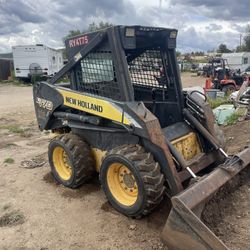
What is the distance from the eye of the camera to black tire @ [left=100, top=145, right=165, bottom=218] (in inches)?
154

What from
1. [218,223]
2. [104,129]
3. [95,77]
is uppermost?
[95,77]

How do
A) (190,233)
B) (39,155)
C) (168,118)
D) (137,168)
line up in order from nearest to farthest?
(190,233) < (137,168) < (168,118) < (39,155)

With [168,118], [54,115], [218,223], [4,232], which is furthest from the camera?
[54,115]

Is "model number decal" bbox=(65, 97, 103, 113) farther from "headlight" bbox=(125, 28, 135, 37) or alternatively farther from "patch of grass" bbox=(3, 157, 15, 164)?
"patch of grass" bbox=(3, 157, 15, 164)

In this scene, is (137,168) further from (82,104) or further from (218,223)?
(82,104)

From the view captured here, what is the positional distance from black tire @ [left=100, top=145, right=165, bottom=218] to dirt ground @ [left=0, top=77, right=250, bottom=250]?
0.26 metres

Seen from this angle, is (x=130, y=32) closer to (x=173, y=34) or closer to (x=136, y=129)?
(x=173, y=34)

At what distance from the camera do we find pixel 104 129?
477cm

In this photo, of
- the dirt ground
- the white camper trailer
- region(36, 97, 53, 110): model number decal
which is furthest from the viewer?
the white camper trailer

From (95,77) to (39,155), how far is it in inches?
113

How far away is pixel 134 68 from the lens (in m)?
5.33

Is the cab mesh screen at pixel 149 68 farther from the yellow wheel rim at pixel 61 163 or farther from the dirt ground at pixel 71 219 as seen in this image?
the dirt ground at pixel 71 219

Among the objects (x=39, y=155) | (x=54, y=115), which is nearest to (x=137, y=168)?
(x=54, y=115)

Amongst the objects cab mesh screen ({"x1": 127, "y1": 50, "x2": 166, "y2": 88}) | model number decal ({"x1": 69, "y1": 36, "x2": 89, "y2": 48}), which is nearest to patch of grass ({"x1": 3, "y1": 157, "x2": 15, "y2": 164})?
model number decal ({"x1": 69, "y1": 36, "x2": 89, "y2": 48})
